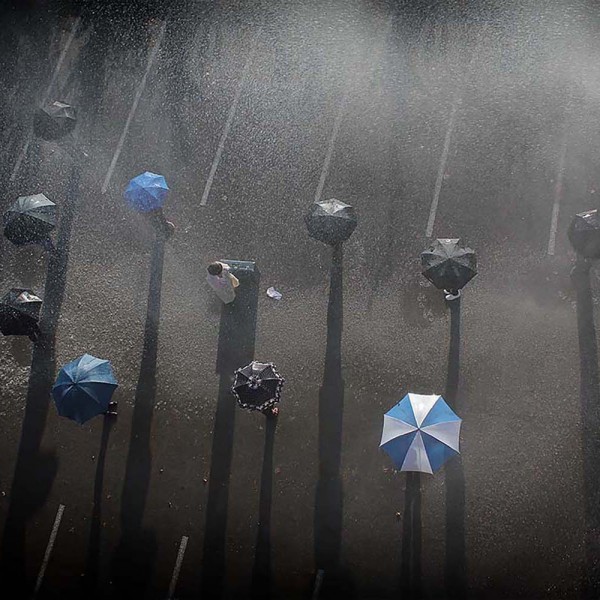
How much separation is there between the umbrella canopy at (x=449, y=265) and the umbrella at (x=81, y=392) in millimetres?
6381

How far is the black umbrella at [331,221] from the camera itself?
10.7 meters

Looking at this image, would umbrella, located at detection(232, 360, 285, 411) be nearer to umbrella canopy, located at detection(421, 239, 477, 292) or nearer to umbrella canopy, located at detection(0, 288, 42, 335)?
umbrella canopy, located at detection(421, 239, 477, 292)

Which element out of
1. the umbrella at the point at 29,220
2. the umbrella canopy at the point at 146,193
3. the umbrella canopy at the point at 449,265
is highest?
the umbrella canopy at the point at 146,193

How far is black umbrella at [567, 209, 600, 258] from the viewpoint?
10570 mm

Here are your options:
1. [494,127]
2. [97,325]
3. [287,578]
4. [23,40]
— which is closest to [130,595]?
[287,578]

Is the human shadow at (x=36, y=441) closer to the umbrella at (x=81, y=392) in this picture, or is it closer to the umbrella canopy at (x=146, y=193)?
the umbrella at (x=81, y=392)

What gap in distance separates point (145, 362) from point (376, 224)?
5784mm

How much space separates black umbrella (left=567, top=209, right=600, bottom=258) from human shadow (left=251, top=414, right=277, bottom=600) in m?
7.09

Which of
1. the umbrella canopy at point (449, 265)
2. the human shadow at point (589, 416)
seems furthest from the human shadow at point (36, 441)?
the human shadow at point (589, 416)

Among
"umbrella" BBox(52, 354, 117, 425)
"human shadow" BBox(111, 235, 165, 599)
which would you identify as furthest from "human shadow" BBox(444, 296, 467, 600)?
"umbrella" BBox(52, 354, 117, 425)

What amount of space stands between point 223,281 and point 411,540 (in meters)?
6.06

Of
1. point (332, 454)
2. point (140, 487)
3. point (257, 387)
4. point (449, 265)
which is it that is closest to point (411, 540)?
point (332, 454)

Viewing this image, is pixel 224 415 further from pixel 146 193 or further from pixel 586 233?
pixel 586 233

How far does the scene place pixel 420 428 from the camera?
8992 millimetres
